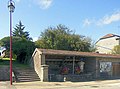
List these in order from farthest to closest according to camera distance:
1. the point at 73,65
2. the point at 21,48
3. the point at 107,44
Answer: the point at 107,44 → the point at 21,48 → the point at 73,65

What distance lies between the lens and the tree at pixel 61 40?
143ft

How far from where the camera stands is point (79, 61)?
101ft

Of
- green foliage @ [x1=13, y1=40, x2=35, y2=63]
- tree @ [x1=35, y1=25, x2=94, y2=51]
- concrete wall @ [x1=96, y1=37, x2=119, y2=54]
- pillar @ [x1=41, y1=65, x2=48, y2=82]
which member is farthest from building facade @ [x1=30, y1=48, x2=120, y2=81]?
concrete wall @ [x1=96, y1=37, x2=119, y2=54]

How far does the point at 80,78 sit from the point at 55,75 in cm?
300

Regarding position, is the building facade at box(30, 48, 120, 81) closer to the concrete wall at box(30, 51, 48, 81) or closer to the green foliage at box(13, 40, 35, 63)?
the concrete wall at box(30, 51, 48, 81)

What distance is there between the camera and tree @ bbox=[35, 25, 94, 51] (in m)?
43.7

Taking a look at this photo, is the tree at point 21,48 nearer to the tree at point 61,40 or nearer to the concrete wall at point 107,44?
the tree at point 61,40

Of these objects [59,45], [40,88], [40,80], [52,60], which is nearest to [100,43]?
[59,45]

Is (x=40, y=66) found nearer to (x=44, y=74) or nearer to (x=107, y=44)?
(x=44, y=74)

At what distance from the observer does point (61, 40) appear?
44.9m

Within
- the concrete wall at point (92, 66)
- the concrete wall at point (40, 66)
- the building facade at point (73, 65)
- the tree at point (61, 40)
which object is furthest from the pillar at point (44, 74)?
the tree at point (61, 40)

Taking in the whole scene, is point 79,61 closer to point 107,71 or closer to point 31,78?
point 107,71

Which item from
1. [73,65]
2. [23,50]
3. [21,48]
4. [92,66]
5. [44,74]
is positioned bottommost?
[44,74]

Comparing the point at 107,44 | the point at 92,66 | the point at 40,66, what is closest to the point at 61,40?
the point at 92,66
